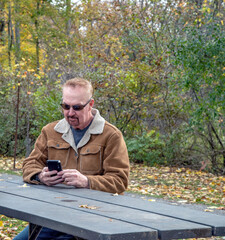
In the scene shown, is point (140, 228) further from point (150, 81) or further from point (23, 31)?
point (23, 31)

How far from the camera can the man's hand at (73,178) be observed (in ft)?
11.5

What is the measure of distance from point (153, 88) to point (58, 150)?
10.7 m

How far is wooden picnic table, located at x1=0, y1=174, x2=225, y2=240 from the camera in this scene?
2164 mm

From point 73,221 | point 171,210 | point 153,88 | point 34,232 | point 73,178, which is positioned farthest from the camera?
point 153,88

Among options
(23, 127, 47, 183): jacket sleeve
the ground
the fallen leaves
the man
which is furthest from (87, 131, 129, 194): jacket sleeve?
the fallen leaves

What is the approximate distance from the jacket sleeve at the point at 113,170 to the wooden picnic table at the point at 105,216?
0.26 metres

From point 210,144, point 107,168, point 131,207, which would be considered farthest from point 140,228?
point 210,144

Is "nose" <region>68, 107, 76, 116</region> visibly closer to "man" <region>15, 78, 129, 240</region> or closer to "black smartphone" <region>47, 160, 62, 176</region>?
"man" <region>15, 78, 129, 240</region>

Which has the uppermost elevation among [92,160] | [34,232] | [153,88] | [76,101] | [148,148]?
[76,101]

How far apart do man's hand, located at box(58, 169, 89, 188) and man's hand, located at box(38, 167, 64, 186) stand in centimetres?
4

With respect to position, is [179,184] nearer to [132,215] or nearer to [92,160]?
[92,160]

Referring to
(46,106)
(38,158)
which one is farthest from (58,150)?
(46,106)

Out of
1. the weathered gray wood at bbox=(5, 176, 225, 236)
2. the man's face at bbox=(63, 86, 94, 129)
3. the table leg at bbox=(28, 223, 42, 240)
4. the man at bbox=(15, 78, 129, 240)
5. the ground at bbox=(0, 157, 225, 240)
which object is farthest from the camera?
the ground at bbox=(0, 157, 225, 240)

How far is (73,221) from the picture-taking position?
2.30m
